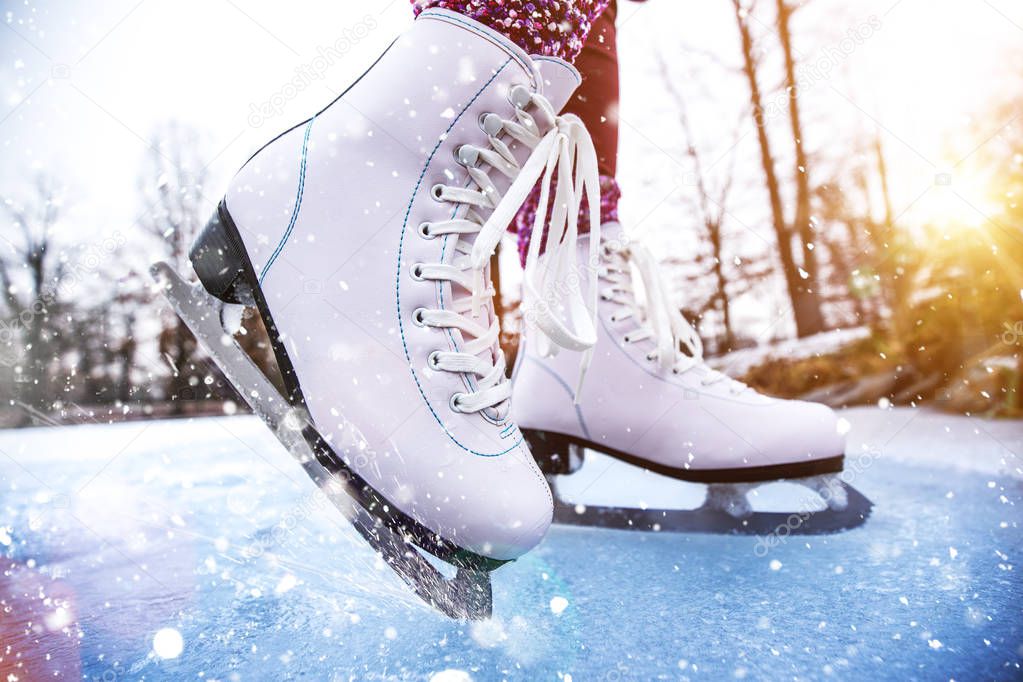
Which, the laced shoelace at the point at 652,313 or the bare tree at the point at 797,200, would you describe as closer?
the laced shoelace at the point at 652,313

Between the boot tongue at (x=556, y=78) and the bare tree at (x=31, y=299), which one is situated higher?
the boot tongue at (x=556, y=78)

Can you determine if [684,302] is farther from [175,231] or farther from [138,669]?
[138,669]

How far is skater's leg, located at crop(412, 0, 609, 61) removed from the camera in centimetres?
57

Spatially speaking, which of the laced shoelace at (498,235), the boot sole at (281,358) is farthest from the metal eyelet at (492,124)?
the boot sole at (281,358)

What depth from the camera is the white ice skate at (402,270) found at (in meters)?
0.54

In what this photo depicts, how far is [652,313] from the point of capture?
91 cm

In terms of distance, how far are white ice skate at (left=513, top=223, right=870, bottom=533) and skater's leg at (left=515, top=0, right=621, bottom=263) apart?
0.23ft

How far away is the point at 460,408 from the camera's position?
56 cm

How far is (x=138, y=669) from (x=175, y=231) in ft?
2.30

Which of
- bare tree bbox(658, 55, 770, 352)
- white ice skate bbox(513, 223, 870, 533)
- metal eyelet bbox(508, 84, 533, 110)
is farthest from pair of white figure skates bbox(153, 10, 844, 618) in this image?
bare tree bbox(658, 55, 770, 352)

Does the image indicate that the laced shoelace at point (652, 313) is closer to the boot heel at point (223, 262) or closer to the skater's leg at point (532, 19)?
the skater's leg at point (532, 19)

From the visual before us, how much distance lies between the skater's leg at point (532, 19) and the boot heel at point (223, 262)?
1.07 ft

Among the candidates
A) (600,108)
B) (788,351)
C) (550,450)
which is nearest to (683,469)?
(550,450)

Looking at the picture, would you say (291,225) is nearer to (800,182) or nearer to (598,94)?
(598,94)
